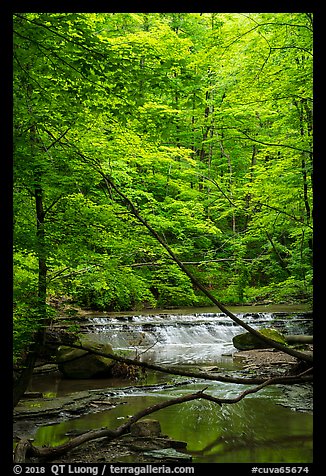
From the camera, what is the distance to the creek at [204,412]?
15.6ft

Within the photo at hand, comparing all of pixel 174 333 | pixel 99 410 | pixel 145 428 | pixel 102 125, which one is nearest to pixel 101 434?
pixel 145 428

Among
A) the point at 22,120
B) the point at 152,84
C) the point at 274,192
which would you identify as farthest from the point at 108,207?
the point at 274,192

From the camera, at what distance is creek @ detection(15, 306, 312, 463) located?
475cm

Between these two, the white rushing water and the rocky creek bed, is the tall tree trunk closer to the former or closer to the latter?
the rocky creek bed

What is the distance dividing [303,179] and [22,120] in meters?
3.93

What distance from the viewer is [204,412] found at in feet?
20.8

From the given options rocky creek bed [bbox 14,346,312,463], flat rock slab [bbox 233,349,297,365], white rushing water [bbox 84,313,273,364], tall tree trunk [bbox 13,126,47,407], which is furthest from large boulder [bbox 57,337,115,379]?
tall tree trunk [bbox 13,126,47,407]

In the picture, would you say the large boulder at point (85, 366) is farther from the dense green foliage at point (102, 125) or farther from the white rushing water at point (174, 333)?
the dense green foliage at point (102, 125)

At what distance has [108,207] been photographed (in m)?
5.64

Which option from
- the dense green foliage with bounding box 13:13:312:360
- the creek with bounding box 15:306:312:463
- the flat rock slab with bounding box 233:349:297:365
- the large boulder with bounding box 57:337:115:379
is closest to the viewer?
the dense green foliage with bounding box 13:13:312:360

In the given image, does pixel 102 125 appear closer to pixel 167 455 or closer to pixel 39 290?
pixel 39 290

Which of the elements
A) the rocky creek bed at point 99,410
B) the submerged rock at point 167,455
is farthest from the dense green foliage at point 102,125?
the submerged rock at point 167,455

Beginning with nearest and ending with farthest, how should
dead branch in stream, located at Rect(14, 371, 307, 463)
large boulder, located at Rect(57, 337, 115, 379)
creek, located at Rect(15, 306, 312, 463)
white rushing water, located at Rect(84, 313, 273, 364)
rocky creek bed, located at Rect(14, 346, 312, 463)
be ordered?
dead branch in stream, located at Rect(14, 371, 307, 463)
rocky creek bed, located at Rect(14, 346, 312, 463)
creek, located at Rect(15, 306, 312, 463)
large boulder, located at Rect(57, 337, 115, 379)
white rushing water, located at Rect(84, 313, 273, 364)

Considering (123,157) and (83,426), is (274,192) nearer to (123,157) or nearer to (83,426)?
(123,157)
